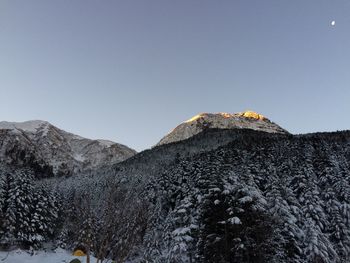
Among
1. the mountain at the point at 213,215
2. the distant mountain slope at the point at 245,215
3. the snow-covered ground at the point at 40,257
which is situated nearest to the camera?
the mountain at the point at 213,215

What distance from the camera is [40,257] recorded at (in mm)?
51594

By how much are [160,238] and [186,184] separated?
9.40m

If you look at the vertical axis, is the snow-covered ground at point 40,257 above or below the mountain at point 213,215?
below

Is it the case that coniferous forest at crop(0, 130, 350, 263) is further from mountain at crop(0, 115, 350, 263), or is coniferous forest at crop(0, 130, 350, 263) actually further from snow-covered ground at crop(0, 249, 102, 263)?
snow-covered ground at crop(0, 249, 102, 263)

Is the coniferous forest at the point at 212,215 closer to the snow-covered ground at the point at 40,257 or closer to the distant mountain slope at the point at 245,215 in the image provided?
the distant mountain slope at the point at 245,215

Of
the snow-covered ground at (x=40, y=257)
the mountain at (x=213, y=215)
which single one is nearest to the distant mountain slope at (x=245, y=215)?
the mountain at (x=213, y=215)

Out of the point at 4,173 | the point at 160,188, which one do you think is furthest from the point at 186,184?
the point at 4,173

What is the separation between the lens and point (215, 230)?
32719 millimetres

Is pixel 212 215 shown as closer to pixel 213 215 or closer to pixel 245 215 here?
pixel 213 215

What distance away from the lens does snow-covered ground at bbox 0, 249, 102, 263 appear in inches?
1845

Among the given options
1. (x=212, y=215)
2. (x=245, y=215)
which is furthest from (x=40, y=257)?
(x=245, y=215)

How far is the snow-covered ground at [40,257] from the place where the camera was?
154 feet

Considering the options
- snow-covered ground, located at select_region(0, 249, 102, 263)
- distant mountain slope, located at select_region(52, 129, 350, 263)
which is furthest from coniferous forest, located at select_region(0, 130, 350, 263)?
snow-covered ground, located at select_region(0, 249, 102, 263)

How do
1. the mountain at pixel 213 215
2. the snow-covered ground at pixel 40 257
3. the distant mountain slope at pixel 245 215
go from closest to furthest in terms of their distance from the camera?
the mountain at pixel 213 215
the distant mountain slope at pixel 245 215
the snow-covered ground at pixel 40 257
